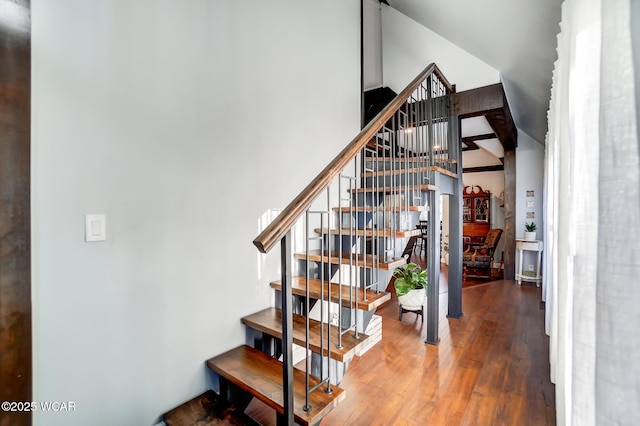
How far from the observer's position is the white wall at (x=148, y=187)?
1214mm

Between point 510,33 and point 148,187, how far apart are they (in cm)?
304

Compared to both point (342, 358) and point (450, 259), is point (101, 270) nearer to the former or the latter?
point (342, 358)

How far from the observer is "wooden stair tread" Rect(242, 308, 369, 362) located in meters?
1.48

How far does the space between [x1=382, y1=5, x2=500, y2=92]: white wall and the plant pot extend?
8.06ft

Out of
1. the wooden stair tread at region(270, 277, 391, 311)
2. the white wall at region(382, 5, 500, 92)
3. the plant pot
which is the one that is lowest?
the plant pot

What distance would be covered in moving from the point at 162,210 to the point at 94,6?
0.99 m

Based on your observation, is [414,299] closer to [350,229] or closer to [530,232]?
[350,229]

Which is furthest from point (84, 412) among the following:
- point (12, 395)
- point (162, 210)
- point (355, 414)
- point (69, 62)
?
point (69, 62)

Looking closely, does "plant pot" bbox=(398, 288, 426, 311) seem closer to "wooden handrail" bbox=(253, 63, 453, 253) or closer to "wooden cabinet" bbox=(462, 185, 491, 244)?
"wooden handrail" bbox=(253, 63, 453, 253)

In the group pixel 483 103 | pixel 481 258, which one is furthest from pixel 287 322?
pixel 481 258

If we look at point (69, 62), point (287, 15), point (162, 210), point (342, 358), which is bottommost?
point (342, 358)

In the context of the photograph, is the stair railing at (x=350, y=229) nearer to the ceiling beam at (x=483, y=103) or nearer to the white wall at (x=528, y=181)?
the ceiling beam at (x=483, y=103)

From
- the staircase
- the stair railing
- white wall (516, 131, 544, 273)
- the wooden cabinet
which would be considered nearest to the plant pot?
the staircase

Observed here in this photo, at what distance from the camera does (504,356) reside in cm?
249
